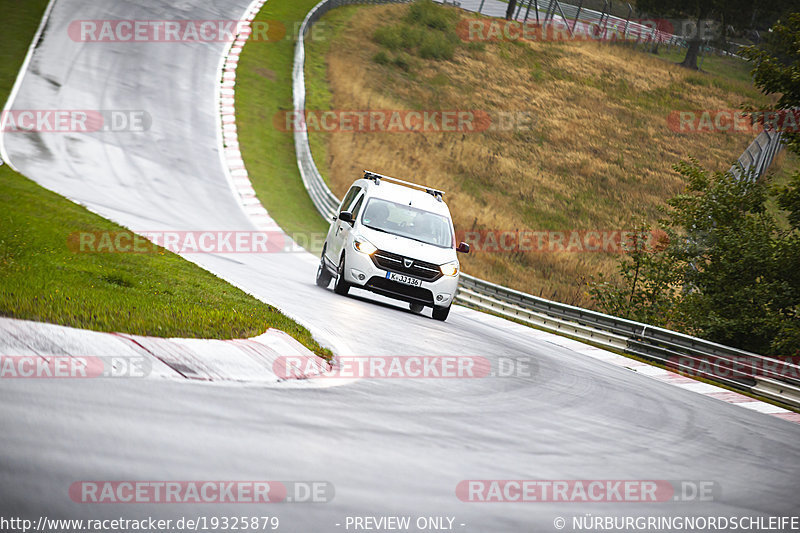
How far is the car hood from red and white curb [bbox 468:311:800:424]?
3272 millimetres

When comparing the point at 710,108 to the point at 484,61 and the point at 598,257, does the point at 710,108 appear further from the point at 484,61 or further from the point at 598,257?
the point at 598,257

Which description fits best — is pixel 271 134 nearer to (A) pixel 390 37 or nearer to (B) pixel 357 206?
(B) pixel 357 206

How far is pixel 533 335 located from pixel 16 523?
46.1 ft

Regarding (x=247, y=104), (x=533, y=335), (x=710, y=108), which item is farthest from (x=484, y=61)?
(x=533, y=335)

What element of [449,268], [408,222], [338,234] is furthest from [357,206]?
[449,268]

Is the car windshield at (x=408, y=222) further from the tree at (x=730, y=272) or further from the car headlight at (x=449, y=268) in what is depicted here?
the tree at (x=730, y=272)

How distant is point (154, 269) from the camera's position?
10.7m

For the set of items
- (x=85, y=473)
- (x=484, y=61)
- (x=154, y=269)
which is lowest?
(x=154, y=269)

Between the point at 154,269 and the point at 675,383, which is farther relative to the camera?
the point at 675,383

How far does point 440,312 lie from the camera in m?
14.5

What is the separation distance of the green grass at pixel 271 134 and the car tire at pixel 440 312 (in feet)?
35.9

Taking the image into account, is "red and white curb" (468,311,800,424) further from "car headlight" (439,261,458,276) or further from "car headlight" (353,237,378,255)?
"car headlight" (353,237,378,255)

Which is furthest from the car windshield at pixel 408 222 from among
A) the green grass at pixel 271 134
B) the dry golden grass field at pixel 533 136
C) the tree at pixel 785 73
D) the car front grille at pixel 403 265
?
the dry golden grass field at pixel 533 136

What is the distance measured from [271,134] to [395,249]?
20.6 metres
